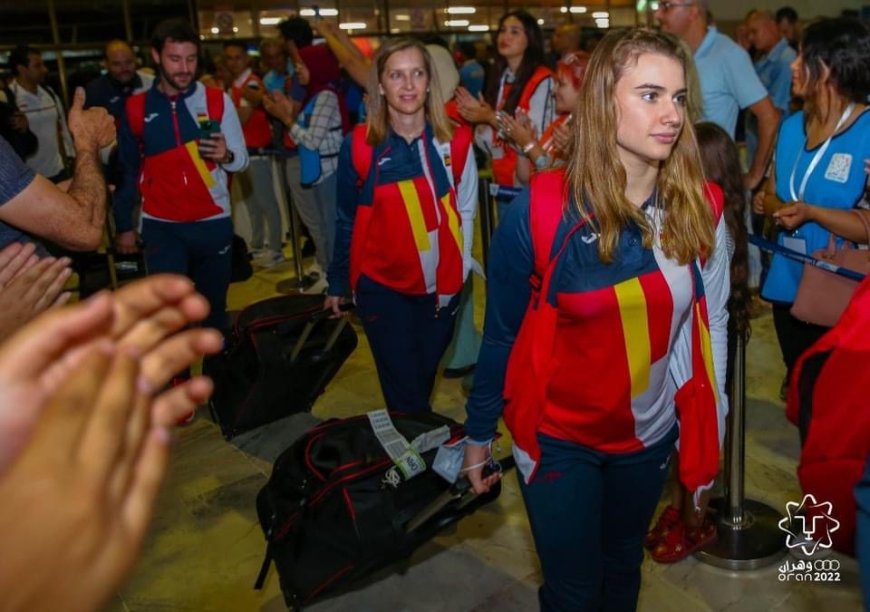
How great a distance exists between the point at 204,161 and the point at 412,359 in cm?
164

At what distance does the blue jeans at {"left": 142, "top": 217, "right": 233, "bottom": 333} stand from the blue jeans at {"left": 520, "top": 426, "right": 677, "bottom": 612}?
2.41 m

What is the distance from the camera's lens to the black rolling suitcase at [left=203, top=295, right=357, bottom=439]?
12.1 feet

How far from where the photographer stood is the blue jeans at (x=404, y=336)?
308 cm

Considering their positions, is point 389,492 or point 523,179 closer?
point 389,492

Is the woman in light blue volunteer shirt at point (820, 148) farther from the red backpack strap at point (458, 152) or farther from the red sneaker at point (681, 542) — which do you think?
the red backpack strap at point (458, 152)

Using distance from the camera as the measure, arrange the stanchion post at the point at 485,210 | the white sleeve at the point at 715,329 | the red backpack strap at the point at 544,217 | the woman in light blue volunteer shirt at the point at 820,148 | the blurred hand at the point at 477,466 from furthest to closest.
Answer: the stanchion post at the point at 485,210, the woman in light blue volunteer shirt at the point at 820,148, the blurred hand at the point at 477,466, the white sleeve at the point at 715,329, the red backpack strap at the point at 544,217

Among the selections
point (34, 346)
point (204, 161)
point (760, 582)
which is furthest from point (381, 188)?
point (34, 346)

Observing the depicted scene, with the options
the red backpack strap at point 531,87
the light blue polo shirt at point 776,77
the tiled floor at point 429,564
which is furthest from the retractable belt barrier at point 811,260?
the light blue polo shirt at point 776,77

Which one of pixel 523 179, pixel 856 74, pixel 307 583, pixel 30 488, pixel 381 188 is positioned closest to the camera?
pixel 30 488

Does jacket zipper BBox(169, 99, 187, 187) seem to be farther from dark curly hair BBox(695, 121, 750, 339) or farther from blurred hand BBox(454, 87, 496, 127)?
dark curly hair BBox(695, 121, 750, 339)

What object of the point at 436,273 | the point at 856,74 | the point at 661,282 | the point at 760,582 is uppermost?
the point at 856,74

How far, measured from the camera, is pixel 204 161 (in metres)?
3.96

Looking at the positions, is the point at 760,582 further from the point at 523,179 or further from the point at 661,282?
the point at 523,179

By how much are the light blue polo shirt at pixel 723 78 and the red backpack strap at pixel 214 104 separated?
2.37m
